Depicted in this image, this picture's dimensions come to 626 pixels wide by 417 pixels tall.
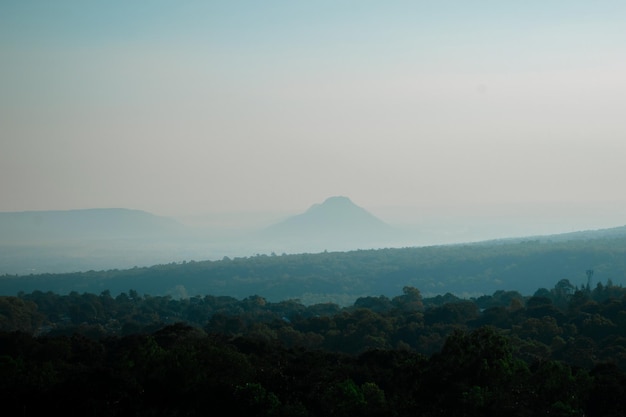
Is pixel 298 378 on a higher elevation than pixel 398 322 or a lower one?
lower

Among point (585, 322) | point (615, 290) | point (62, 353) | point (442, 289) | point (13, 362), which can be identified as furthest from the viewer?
point (442, 289)

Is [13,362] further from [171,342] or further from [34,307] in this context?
[34,307]

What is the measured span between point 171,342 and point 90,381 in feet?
44.6

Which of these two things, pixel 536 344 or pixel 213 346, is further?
pixel 536 344

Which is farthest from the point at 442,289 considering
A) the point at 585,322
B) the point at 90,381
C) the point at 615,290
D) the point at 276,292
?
the point at 90,381

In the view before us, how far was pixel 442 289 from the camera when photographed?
194625mm

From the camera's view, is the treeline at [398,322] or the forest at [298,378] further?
the treeline at [398,322]

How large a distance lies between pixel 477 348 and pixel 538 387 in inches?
120

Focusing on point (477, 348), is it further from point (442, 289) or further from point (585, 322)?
point (442, 289)

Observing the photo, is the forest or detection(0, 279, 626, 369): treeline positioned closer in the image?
the forest

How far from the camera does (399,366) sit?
136 feet

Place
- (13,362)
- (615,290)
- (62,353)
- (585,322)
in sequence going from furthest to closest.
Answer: (615,290)
(585,322)
(62,353)
(13,362)

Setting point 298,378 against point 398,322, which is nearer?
point 298,378

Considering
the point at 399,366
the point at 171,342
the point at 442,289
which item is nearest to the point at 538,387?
the point at 399,366
